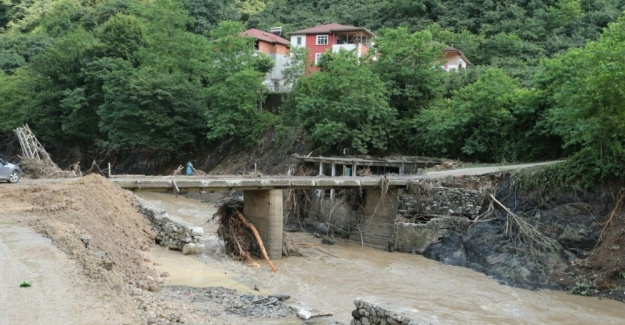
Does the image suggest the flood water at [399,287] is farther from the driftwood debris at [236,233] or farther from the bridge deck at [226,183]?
the bridge deck at [226,183]

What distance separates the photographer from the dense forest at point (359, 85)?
25.1 metres

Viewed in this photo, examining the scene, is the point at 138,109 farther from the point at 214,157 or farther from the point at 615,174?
the point at 615,174

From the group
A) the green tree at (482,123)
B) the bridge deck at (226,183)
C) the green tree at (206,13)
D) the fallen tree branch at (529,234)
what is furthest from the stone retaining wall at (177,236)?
Result: the green tree at (206,13)

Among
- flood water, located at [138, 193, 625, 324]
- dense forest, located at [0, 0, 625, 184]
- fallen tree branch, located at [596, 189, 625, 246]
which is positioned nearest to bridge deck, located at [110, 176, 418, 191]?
flood water, located at [138, 193, 625, 324]

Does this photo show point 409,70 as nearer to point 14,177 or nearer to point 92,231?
point 14,177

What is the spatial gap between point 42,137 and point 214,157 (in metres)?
19.6

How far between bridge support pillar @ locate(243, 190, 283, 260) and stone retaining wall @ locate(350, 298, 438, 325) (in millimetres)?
11280

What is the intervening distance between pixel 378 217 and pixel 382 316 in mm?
16570

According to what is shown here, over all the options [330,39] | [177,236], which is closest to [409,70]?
[330,39]

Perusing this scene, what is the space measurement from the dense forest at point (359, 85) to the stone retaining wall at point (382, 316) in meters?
14.0

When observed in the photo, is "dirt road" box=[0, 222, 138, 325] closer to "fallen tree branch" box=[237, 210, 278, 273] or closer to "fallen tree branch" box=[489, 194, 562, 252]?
"fallen tree branch" box=[237, 210, 278, 273]

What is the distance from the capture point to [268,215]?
2225 centimetres

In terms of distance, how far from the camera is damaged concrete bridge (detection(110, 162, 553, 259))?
21.2 meters

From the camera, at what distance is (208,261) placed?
1866cm
